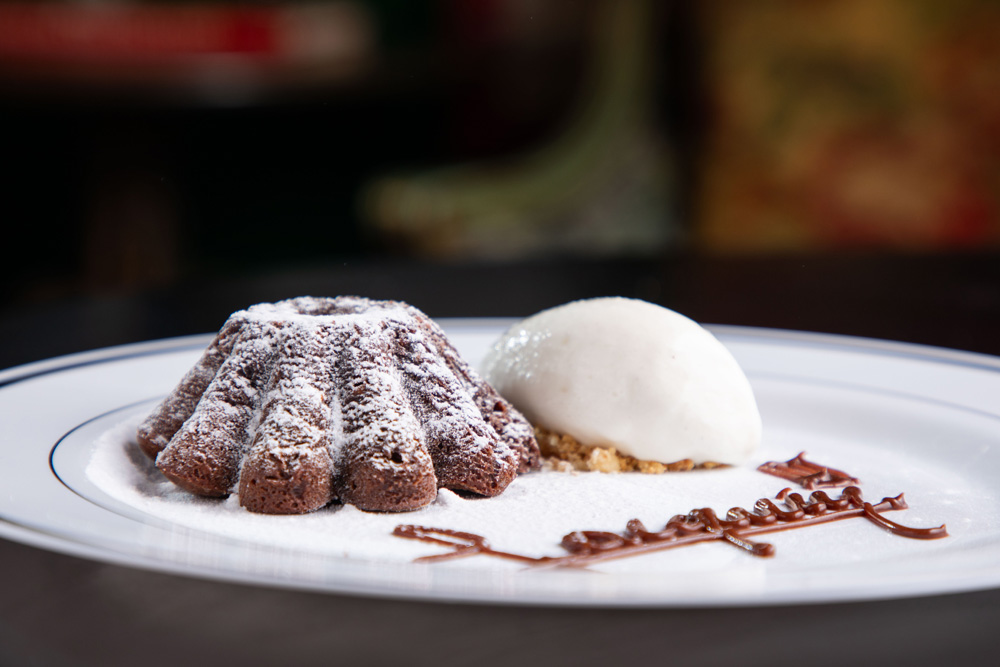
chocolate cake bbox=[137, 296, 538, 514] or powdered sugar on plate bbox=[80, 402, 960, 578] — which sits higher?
chocolate cake bbox=[137, 296, 538, 514]

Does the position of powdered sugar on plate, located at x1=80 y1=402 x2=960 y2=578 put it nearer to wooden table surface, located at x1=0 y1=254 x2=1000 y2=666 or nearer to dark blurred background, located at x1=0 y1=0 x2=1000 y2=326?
wooden table surface, located at x1=0 y1=254 x2=1000 y2=666

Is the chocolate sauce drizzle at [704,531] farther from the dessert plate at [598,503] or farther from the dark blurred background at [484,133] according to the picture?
the dark blurred background at [484,133]

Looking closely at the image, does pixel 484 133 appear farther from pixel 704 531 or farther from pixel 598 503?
pixel 704 531

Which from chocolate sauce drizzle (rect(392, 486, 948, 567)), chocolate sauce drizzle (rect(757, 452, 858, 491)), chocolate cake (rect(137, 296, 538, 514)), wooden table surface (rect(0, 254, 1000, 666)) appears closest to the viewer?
wooden table surface (rect(0, 254, 1000, 666))

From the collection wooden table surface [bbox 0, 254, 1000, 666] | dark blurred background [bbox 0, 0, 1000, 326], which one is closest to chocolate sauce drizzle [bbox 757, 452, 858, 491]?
wooden table surface [bbox 0, 254, 1000, 666]

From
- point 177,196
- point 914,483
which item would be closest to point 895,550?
point 914,483

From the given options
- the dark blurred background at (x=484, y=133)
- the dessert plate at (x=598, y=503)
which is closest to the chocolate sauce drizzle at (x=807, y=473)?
the dessert plate at (x=598, y=503)

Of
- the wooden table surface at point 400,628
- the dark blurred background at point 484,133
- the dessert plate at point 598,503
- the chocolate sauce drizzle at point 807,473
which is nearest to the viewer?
the wooden table surface at point 400,628
